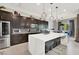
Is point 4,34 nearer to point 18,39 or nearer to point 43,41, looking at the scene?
point 18,39

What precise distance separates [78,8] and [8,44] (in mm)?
3504

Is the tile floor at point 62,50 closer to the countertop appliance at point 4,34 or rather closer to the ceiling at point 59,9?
the ceiling at point 59,9

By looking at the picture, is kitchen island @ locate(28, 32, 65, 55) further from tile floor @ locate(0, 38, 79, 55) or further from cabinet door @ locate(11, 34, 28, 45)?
cabinet door @ locate(11, 34, 28, 45)

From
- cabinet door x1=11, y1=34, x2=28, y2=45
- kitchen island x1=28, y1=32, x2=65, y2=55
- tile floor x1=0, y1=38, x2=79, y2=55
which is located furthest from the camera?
cabinet door x1=11, y1=34, x2=28, y2=45

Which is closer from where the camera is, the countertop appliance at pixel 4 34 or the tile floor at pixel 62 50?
the tile floor at pixel 62 50

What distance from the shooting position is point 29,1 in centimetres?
308

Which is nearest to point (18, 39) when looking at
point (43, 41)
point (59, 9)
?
point (43, 41)

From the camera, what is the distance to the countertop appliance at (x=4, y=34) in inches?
180

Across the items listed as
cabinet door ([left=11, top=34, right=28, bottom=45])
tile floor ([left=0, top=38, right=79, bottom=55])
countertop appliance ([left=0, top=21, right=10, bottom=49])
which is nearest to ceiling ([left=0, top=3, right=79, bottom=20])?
tile floor ([left=0, top=38, right=79, bottom=55])

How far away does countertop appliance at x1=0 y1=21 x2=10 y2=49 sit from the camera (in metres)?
4.58

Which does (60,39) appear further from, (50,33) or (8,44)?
(8,44)

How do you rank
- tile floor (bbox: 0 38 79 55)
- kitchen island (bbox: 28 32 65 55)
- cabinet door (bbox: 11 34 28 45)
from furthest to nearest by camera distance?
cabinet door (bbox: 11 34 28 45), tile floor (bbox: 0 38 79 55), kitchen island (bbox: 28 32 65 55)

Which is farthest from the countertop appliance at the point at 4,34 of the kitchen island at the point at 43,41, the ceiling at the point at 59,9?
the kitchen island at the point at 43,41

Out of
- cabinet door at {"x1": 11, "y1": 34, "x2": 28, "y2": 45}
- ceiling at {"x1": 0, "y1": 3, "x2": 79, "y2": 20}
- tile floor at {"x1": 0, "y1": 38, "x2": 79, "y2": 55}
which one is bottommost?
tile floor at {"x1": 0, "y1": 38, "x2": 79, "y2": 55}
